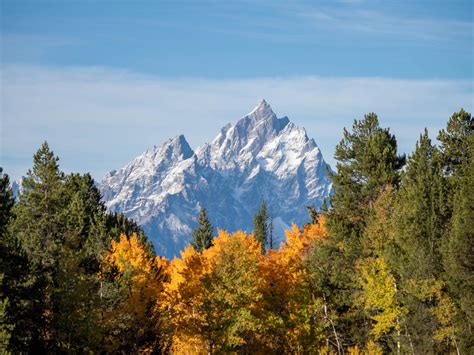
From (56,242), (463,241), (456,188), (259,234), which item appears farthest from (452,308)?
(259,234)

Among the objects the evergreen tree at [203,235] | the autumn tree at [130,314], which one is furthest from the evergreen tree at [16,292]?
the evergreen tree at [203,235]

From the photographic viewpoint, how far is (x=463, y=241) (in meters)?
49.2

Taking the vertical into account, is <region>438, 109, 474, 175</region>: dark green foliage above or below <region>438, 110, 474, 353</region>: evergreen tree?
above

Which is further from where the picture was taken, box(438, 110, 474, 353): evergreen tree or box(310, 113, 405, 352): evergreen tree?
box(310, 113, 405, 352): evergreen tree

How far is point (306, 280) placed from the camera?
2335 inches

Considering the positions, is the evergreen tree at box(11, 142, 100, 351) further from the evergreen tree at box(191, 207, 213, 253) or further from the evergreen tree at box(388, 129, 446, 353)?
the evergreen tree at box(191, 207, 213, 253)

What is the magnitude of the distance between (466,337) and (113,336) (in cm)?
2604

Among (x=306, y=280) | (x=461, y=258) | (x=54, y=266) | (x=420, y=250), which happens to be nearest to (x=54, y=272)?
(x=54, y=266)

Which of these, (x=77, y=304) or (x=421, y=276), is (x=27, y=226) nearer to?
(x=77, y=304)

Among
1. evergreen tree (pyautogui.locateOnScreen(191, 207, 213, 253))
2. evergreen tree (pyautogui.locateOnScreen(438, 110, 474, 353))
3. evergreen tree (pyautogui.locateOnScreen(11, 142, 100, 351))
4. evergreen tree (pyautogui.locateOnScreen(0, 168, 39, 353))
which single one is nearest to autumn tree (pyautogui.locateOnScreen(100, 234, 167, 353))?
evergreen tree (pyautogui.locateOnScreen(11, 142, 100, 351))

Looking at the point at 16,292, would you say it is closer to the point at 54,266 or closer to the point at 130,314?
the point at 54,266

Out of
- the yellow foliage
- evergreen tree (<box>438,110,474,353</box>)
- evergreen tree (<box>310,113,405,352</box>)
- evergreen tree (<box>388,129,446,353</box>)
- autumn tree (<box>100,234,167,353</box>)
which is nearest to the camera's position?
evergreen tree (<box>438,110,474,353</box>)

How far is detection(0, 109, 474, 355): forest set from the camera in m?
47.2

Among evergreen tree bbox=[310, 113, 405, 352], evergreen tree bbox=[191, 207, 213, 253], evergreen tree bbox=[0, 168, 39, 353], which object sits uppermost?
evergreen tree bbox=[191, 207, 213, 253]
